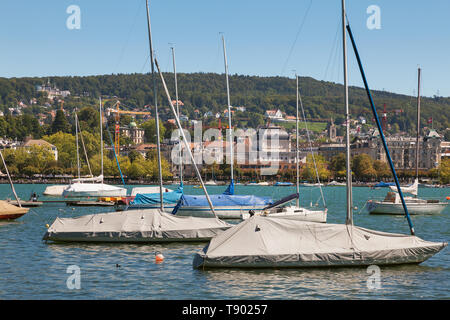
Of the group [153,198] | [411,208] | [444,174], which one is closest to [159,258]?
[153,198]

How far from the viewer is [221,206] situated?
1748 inches

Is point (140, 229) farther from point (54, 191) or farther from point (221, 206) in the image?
point (54, 191)

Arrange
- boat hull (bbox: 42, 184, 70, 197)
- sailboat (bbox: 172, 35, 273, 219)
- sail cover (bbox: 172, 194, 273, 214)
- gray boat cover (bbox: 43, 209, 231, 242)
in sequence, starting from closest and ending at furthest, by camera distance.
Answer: gray boat cover (bbox: 43, 209, 231, 242)
sailboat (bbox: 172, 35, 273, 219)
sail cover (bbox: 172, 194, 273, 214)
boat hull (bbox: 42, 184, 70, 197)

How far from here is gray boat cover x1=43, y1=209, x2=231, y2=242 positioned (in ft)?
104

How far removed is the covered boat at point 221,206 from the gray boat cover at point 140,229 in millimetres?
10814

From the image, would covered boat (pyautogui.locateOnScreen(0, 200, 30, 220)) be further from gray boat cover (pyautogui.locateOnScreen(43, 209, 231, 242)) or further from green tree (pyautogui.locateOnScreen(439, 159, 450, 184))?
green tree (pyautogui.locateOnScreen(439, 159, 450, 184))

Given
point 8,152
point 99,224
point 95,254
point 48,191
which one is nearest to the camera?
point 95,254

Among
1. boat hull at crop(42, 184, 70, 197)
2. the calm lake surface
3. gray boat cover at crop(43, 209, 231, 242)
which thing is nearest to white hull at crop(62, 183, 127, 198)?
boat hull at crop(42, 184, 70, 197)

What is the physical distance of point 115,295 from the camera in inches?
834

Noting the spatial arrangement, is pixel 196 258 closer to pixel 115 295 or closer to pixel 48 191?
pixel 115 295

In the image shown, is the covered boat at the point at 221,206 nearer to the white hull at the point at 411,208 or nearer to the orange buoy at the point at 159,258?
the white hull at the point at 411,208

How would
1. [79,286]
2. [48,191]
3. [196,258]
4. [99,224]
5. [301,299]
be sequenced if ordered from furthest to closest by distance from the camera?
[48,191], [99,224], [196,258], [79,286], [301,299]
